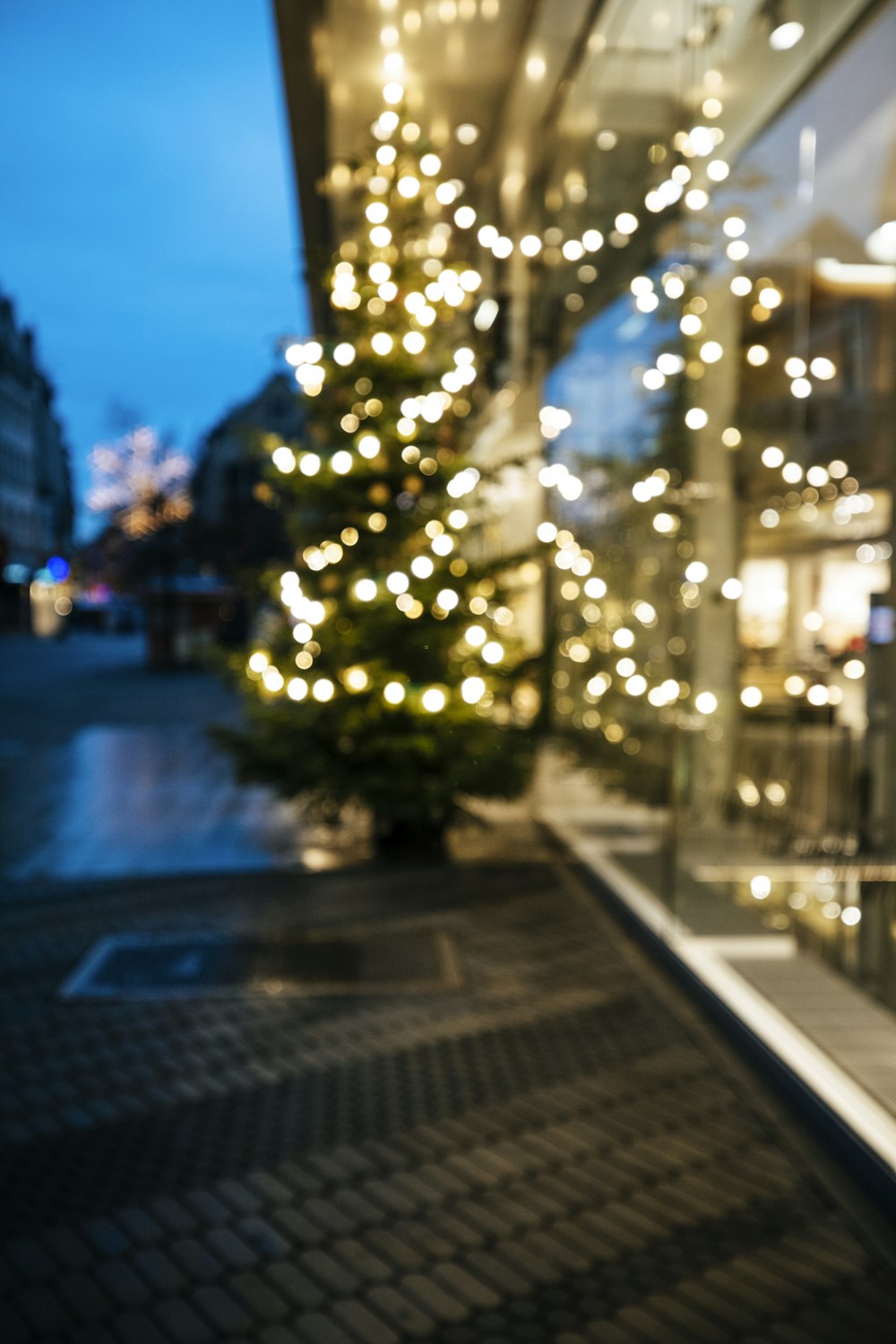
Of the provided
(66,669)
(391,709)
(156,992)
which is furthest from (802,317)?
(66,669)

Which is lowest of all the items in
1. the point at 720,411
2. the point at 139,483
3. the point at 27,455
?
the point at 720,411

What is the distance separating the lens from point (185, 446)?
38.8 m

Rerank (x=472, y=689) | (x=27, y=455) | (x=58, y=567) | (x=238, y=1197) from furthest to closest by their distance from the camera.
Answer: (x=58, y=567) < (x=27, y=455) < (x=472, y=689) < (x=238, y=1197)

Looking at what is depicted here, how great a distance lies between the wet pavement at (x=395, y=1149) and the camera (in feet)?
9.90

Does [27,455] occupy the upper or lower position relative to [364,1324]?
upper

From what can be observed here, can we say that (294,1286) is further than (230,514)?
No

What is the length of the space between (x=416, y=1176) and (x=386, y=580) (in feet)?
14.9

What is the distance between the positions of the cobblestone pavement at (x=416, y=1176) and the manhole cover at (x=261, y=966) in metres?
0.13

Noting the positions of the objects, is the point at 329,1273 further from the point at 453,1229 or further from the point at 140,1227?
the point at 140,1227

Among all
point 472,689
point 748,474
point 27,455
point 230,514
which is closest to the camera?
point 748,474

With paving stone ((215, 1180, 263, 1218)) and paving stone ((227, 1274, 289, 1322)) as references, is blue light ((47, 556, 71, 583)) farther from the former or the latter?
paving stone ((227, 1274, 289, 1322))

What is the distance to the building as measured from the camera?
4.98 meters

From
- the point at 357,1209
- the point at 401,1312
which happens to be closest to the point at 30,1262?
the point at 357,1209

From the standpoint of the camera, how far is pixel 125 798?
35.0 ft
